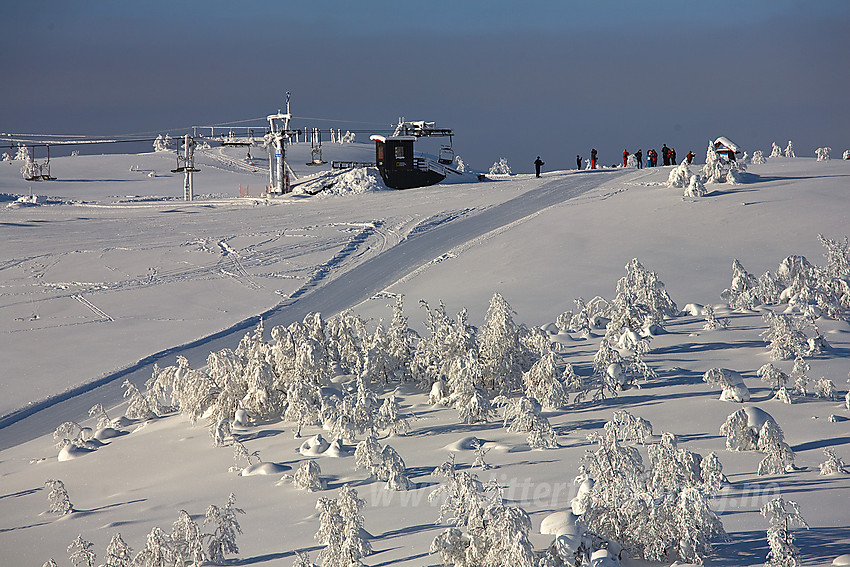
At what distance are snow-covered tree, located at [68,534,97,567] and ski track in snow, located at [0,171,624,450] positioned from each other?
702 centimetres

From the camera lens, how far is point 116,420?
533 inches

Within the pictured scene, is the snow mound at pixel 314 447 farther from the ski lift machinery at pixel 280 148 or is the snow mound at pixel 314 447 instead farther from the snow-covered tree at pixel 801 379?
the ski lift machinery at pixel 280 148

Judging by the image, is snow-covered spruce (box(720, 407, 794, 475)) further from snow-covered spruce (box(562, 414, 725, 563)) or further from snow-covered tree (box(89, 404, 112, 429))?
snow-covered tree (box(89, 404, 112, 429))

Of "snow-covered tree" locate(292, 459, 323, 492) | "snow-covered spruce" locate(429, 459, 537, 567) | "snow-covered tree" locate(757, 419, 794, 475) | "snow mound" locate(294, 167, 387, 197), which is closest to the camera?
"snow-covered spruce" locate(429, 459, 537, 567)

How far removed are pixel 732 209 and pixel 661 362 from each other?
17491mm

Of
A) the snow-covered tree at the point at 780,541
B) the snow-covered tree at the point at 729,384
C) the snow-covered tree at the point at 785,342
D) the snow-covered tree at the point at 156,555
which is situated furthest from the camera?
the snow-covered tree at the point at 785,342

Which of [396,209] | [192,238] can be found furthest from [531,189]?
[192,238]

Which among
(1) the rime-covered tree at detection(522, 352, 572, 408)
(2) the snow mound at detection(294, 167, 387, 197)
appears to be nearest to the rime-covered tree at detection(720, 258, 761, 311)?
(1) the rime-covered tree at detection(522, 352, 572, 408)

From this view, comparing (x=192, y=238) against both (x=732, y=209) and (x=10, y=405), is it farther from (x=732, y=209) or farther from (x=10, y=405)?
(x=732, y=209)

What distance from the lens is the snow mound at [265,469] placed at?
968 cm

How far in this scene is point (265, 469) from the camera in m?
9.74

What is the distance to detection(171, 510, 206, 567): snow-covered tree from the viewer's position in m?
7.33

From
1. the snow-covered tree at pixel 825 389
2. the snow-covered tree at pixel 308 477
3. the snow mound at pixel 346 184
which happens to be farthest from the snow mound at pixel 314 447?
the snow mound at pixel 346 184

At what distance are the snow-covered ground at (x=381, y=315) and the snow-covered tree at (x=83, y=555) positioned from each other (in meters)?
0.37
